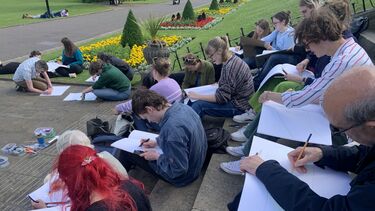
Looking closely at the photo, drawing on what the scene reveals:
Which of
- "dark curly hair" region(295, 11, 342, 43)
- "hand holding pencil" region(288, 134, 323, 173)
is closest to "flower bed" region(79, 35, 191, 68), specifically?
"dark curly hair" region(295, 11, 342, 43)

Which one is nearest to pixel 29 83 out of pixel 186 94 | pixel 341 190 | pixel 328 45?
pixel 186 94

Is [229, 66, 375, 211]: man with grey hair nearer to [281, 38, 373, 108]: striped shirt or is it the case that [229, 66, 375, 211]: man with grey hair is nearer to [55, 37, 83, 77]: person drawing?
[281, 38, 373, 108]: striped shirt

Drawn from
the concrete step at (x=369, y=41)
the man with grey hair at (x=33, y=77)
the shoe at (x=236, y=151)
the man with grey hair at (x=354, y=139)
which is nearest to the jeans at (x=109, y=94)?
the man with grey hair at (x=33, y=77)

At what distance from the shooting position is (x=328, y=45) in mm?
3232

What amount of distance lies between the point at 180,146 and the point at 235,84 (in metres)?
1.90

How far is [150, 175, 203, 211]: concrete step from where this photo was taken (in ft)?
11.4

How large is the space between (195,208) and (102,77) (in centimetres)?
504

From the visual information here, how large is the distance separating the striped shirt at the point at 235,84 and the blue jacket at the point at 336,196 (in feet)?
8.85

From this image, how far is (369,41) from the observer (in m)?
6.47

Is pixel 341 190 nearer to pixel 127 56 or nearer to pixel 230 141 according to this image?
pixel 230 141

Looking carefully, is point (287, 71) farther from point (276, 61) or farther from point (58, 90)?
point (58, 90)

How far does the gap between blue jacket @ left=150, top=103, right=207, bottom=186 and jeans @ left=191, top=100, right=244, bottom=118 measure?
151 centimetres

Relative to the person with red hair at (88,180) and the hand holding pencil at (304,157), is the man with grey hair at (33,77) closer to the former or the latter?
the person with red hair at (88,180)

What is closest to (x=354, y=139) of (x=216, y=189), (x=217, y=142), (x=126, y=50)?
(x=216, y=189)
